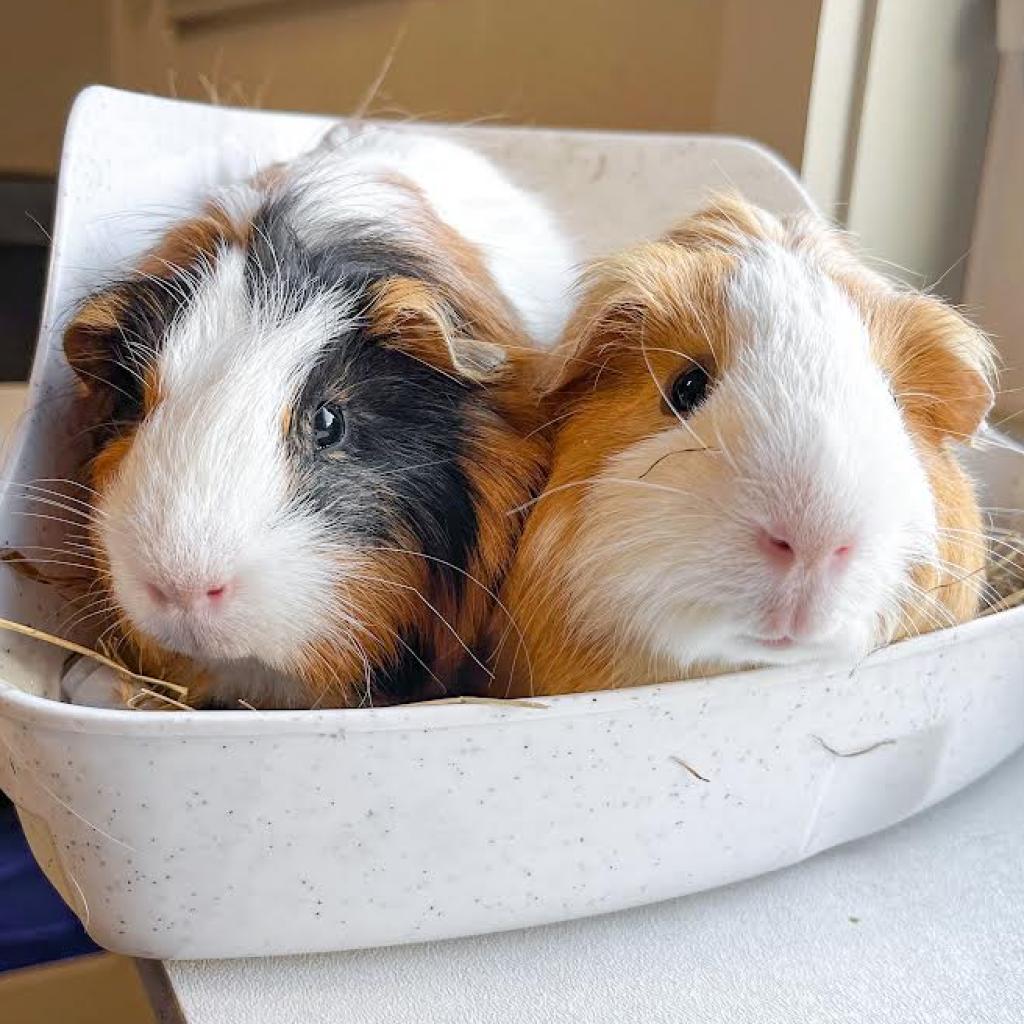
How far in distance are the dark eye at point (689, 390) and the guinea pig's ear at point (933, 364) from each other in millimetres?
160

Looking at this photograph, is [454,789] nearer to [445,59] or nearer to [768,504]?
[768,504]

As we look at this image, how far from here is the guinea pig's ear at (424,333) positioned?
985 millimetres

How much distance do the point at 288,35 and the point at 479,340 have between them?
93.2 inches

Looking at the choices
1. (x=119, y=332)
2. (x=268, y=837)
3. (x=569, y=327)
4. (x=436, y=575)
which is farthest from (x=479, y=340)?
(x=268, y=837)

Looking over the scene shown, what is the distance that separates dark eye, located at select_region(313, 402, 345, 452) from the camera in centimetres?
97

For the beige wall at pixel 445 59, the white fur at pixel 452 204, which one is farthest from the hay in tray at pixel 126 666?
the beige wall at pixel 445 59

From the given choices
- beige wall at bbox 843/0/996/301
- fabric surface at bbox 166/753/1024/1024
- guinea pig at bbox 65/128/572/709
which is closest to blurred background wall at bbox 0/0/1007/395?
beige wall at bbox 843/0/996/301

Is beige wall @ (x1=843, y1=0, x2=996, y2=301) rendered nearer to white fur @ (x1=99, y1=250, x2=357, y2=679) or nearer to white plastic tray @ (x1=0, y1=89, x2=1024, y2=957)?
white plastic tray @ (x1=0, y1=89, x2=1024, y2=957)

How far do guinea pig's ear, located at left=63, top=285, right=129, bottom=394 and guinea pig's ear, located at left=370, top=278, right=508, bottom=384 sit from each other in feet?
0.83

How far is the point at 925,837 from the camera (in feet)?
3.87

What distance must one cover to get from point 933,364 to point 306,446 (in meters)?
0.54

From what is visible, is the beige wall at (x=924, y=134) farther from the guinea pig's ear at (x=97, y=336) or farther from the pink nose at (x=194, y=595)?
the pink nose at (x=194, y=595)

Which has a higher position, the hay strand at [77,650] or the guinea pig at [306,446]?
the guinea pig at [306,446]

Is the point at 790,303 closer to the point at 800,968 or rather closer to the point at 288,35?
the point at 800,968
